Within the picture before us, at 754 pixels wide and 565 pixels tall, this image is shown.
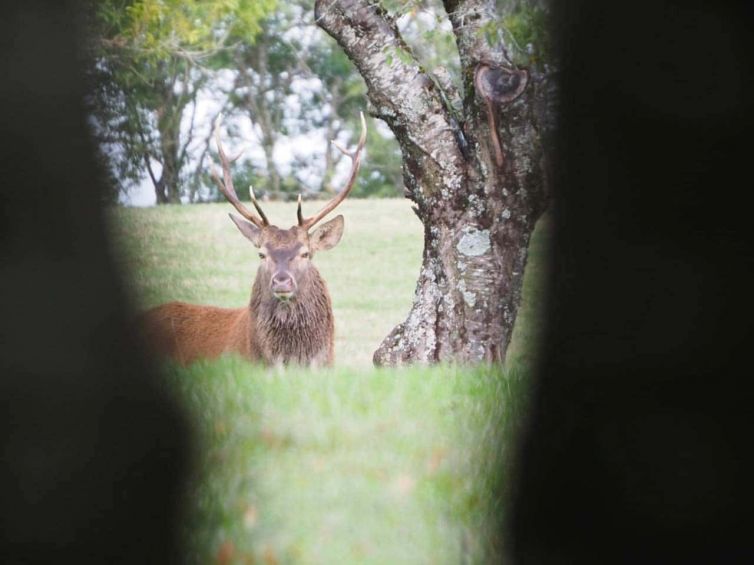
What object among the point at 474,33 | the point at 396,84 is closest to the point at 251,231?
the point at 396,84

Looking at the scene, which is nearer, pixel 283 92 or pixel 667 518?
pixel 667 518

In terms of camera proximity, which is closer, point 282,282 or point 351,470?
point 351,470

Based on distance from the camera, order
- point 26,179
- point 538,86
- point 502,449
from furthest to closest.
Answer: point 538,86
point 502,449
point 26,179

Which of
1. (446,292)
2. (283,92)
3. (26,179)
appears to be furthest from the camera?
(283,92)

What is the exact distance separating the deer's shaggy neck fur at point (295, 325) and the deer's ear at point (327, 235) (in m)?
0.07

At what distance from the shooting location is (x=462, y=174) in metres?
1.23

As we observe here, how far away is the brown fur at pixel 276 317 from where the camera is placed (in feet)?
4.16

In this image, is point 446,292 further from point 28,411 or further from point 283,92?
point 28,411

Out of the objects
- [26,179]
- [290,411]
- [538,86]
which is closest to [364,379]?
[290,411]

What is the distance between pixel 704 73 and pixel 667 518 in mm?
249

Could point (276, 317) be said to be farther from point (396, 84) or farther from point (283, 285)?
point (396, 84)

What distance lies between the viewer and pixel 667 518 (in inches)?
21.5

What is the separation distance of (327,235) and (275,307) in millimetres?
163

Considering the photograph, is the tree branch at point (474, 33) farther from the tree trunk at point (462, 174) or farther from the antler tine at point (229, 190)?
the antler tine at point (229, 190)
